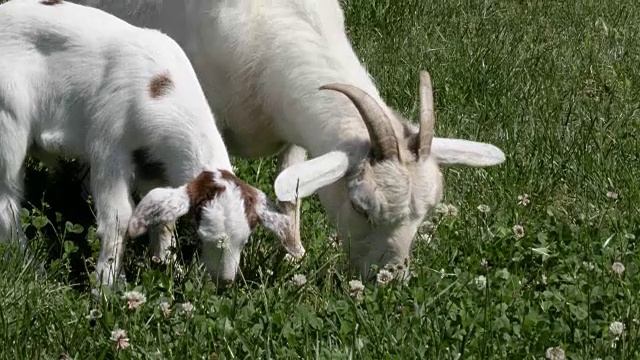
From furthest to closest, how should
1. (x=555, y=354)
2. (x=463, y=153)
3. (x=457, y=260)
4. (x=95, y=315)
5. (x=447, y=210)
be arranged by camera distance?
1. (x=447, y=210)
2. (x=463, y=153)
3. (x=457, y=260)
4. (x=95, y=315)
5. (x=555, y=354)

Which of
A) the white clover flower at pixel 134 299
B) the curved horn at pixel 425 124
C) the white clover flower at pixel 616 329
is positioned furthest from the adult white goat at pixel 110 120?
the white clover flower at pixel 616 329

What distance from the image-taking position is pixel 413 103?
7.85 m

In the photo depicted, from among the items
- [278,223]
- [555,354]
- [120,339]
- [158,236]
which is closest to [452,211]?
[278,223]

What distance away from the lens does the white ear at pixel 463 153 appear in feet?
19.2

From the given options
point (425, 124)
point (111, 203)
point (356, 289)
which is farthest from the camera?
point (425, 124)

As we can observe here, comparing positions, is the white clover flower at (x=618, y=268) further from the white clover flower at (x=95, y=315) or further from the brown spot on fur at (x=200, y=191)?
the white clover flower at (x=95, y=315)

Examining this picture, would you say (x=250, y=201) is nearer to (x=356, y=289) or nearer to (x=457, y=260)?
(x=356, y=289)

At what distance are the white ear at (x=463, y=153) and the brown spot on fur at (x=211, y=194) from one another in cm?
95

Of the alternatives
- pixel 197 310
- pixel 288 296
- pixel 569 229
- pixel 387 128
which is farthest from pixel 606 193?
pixel 197 310

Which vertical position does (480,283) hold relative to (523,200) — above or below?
above

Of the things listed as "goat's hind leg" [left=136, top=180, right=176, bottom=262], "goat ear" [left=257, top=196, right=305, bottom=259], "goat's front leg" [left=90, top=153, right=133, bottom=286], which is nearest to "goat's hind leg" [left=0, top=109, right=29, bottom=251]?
Result: "goat's front leg" [left=90, top=153, right=133, bottom=286]

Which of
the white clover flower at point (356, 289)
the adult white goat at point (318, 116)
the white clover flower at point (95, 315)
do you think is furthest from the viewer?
the adult white goat at point (318, 116)

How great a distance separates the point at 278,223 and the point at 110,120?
0.91 meters

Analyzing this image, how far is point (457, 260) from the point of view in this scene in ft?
19.1
